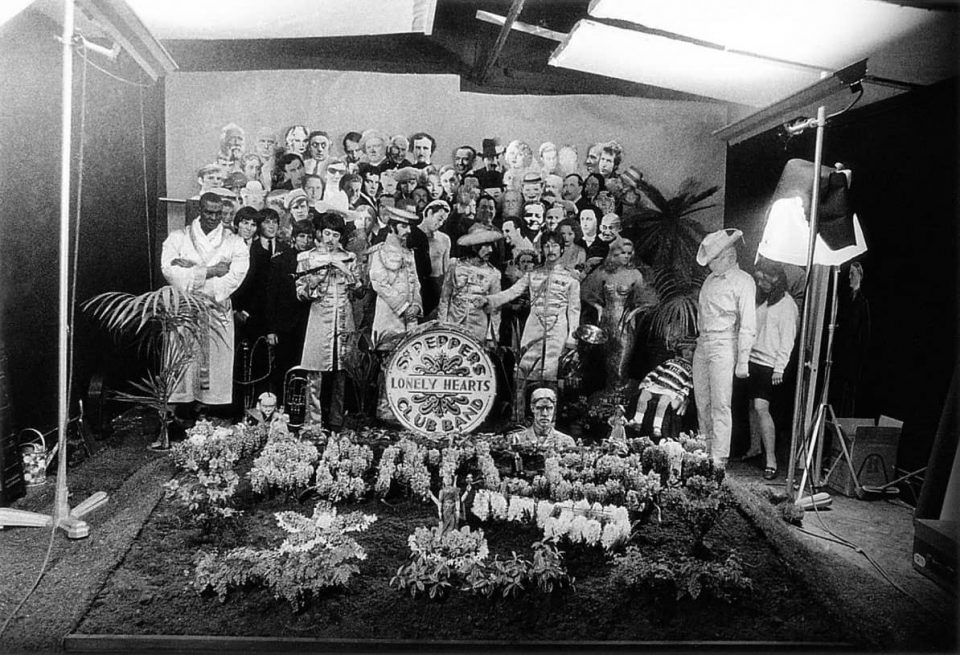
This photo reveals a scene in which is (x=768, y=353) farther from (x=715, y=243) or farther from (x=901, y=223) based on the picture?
(x=901, y=223)

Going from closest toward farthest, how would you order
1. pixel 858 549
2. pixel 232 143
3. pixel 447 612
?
pixel 447 612
pixel 858 549
pixel 232 143

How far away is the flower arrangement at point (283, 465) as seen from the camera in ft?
13.6

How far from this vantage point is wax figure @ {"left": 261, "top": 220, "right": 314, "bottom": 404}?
4324 millimetres

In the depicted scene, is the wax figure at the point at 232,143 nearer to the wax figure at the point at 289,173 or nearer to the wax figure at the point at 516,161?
the wax figure at the point at 289,173

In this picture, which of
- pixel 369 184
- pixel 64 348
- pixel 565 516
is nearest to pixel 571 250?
pixel 369 184

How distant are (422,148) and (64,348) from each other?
2.04m

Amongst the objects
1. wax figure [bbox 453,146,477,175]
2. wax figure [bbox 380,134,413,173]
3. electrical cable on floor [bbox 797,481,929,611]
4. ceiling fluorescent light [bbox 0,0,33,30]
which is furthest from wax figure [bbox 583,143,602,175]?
ceiling fluorescent light [bbox 0,0,33,30]

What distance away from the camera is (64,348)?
357 cm

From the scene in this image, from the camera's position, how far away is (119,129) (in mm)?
3887

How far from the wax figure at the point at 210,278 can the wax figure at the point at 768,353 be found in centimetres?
293

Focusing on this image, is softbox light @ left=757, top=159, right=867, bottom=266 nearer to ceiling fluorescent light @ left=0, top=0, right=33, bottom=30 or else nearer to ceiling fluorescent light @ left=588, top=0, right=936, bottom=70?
ceiling fluorescent light @ left=588, top=0, right=936, bottom=70

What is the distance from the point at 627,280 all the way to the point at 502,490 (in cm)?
138

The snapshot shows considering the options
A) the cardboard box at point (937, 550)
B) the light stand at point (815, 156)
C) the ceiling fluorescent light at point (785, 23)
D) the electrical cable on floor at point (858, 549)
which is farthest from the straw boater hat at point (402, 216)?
the cardboard box at point (937, 550)

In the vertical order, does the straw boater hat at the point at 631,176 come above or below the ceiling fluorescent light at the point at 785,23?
below
